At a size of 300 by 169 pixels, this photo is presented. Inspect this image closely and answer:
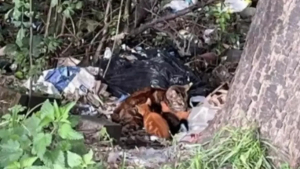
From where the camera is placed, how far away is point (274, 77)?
3061mm

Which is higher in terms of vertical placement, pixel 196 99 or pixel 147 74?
pixel 147 74

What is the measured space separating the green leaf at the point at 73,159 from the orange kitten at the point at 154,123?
1.90 m

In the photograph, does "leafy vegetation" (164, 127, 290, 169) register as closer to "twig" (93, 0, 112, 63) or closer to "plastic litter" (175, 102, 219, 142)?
"plastic litter" (175, 102, 219, 142)

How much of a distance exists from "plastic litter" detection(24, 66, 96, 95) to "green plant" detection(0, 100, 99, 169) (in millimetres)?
2228

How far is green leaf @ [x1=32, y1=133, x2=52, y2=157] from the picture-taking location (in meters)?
2.43

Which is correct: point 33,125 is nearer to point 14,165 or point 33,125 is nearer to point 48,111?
point 48,111

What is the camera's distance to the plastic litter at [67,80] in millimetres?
4887

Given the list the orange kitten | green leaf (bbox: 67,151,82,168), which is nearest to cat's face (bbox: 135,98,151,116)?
the orange kitten

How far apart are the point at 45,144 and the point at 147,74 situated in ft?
9.28

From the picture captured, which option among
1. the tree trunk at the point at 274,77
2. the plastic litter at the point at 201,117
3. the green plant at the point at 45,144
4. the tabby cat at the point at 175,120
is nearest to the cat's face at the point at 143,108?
the tabby cat at the point at 175,120

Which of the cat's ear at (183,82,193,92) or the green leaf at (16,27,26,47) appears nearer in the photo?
the green leaf at (16,27,26,47)

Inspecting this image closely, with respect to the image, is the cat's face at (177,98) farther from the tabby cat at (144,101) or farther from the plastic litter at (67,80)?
the plastic litter at (67,80)

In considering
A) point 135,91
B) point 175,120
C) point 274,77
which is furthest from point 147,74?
point 274,77

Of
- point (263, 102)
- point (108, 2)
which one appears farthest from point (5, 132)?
point (108, 2)
